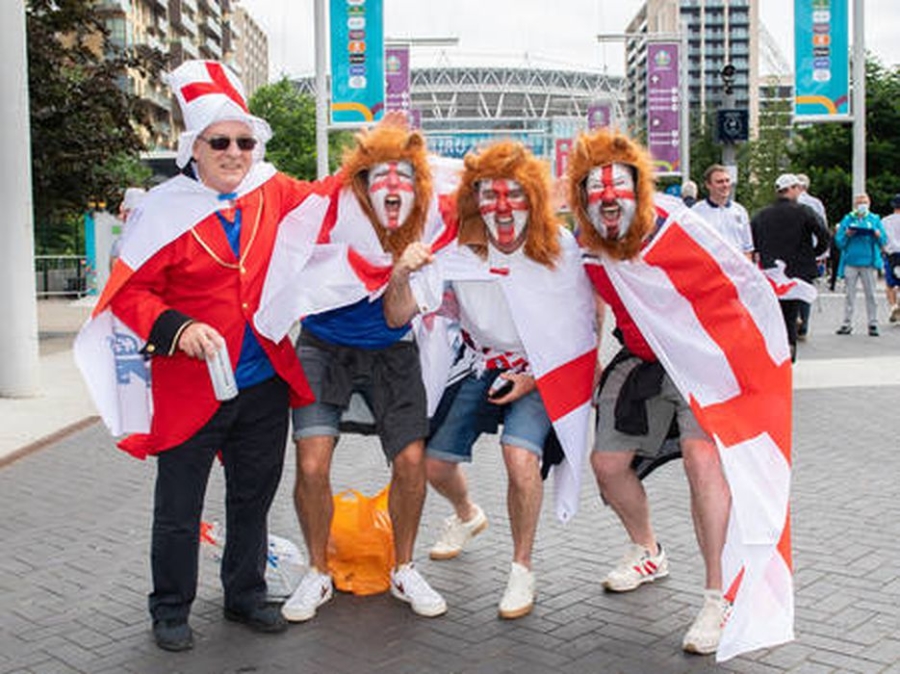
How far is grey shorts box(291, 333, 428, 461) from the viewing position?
449cm

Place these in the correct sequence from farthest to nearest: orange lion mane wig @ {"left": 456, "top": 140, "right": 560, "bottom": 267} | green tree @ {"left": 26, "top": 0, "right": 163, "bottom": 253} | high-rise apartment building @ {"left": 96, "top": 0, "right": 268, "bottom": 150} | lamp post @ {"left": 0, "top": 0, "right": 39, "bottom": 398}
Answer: high-rise apartment building @ {"left": 96, "top": 0, "right": 268, "bottom": 150} → green tree @ {"left": 26, "top": 0, "right": 163, "bottom": 253} → lamp post @ {"left": 0, "top": 0, "right": 39, "bottom": 398} → orange lion mane wig @ {"left": 456, "top": 140, "right": 560, "bottom": 267}

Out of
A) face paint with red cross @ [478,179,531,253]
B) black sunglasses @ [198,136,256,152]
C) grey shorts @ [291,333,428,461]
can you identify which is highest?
black sunglasses @ [198,136,256,152]

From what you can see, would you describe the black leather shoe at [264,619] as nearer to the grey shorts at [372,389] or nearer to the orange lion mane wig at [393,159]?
the grey shorts at [372,389]

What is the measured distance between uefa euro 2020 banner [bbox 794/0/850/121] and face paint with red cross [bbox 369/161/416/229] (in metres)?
18.7

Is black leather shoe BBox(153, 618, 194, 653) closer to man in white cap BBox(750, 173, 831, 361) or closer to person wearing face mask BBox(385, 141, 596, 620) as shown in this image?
person wearing face mask BBox(385, 141, 596, 620)

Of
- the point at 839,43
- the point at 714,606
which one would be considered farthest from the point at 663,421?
the point at 839,43

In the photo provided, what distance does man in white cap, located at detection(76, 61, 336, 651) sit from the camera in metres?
4.12

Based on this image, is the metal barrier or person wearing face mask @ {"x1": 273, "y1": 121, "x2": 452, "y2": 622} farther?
the metal barrier

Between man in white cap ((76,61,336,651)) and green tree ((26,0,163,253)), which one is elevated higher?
green tree ((26,0,163,253))

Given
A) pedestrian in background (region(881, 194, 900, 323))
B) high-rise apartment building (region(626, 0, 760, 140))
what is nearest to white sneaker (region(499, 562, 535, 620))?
pedestrian in background (region(881, 194, 900, 323))

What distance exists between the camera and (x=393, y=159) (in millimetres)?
4441

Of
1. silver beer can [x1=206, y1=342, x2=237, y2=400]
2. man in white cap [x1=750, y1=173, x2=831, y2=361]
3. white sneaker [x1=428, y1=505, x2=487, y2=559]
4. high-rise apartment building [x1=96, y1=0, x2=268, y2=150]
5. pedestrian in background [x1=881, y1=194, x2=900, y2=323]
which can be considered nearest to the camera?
silver beer can [x1=206, y1=342, x2=237, y2=400]

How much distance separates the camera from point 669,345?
424cm

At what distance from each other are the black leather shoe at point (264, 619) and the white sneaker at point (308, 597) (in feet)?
0.18
